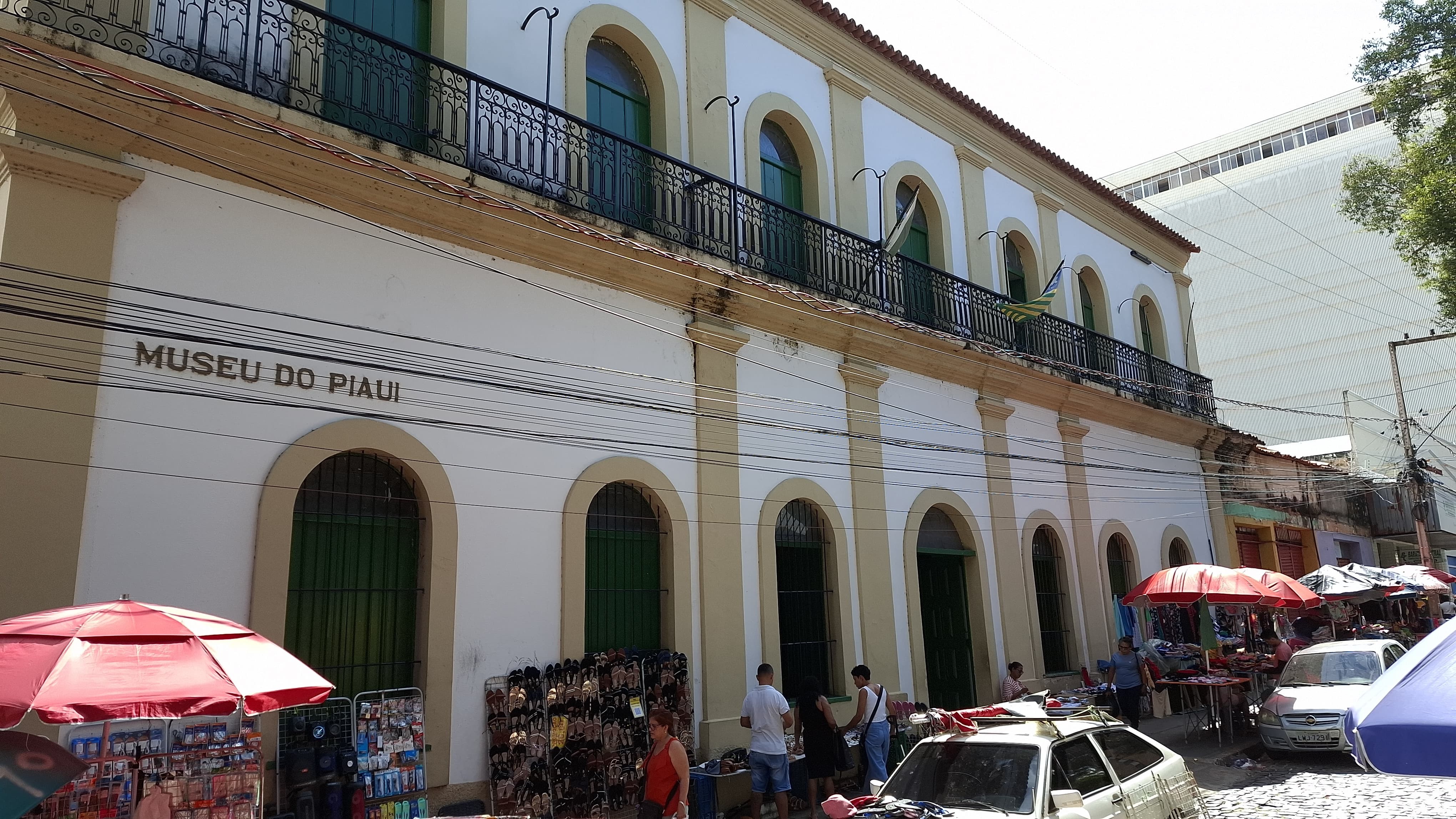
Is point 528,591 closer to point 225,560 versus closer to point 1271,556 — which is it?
point 225,560

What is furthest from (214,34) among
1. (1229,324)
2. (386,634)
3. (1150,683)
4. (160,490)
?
(1229,324)

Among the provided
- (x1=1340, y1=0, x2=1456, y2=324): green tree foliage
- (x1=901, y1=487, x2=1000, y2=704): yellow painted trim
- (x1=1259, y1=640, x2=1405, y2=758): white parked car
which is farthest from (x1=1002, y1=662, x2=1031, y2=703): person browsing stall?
(x1=1340, y1=0, x2=1456, y2=324): green tree foliage

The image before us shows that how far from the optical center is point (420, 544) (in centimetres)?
780

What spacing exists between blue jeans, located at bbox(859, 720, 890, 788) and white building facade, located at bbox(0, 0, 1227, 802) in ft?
4.52

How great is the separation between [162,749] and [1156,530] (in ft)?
52.5

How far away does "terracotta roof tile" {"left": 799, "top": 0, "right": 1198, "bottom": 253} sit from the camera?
1287 centimetres

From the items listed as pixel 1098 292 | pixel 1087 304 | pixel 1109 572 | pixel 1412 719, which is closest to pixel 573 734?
pixel 1412 719

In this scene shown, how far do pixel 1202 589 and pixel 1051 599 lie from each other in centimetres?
242

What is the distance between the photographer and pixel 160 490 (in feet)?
21.2

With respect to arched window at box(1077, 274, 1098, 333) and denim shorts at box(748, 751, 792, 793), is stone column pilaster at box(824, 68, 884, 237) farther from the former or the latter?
denim shorts at box(748, 751, 792, 793)

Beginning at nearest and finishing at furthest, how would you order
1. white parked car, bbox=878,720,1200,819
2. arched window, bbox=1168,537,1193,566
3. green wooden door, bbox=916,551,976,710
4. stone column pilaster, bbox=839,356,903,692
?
white parked car, bbox=878,720,1200,819
stone column pilaster, bbox=839,356,903,692
green wooden door, bbox=916,551,976,710
arched window, bbox=1168,537,1193,566

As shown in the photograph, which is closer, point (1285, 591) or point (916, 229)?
point (1285, 591)

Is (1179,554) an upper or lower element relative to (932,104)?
lower

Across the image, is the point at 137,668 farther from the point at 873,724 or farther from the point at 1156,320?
the point at 1156,320
